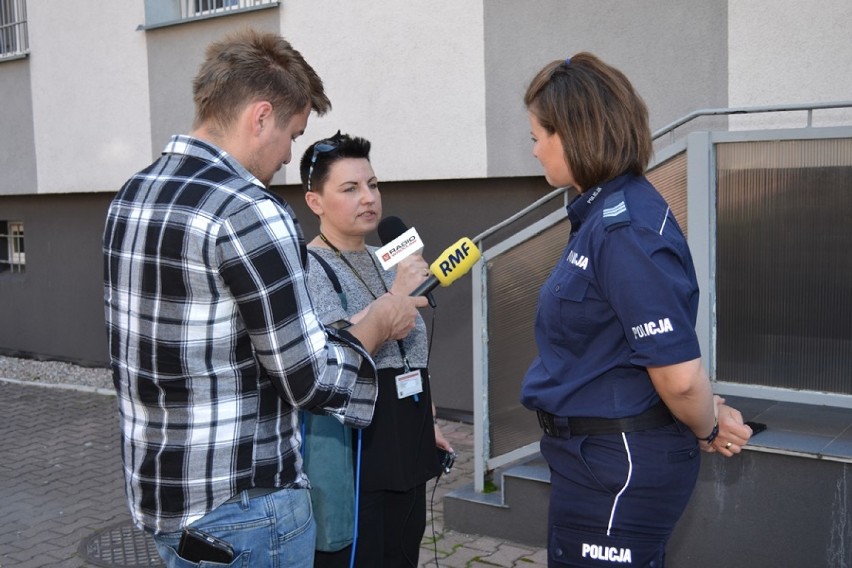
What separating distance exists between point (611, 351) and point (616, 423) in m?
0.18

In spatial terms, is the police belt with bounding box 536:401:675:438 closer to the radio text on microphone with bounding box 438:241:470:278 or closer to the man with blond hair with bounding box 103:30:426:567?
the man with blond hair with bounding box 103:30:426:567

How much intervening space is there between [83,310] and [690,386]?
366 inches

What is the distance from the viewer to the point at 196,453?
203cm

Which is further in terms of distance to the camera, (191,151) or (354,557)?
(354,557)

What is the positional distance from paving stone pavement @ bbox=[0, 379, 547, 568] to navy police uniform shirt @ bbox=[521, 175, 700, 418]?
2.08 metres

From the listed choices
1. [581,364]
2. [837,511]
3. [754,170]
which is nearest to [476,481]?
[837,511]

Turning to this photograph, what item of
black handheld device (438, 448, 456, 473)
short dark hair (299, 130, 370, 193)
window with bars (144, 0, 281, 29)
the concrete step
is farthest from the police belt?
window with bars (144, 0, 281, 29)

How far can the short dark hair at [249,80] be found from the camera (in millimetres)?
2105

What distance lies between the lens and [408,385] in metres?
3.11

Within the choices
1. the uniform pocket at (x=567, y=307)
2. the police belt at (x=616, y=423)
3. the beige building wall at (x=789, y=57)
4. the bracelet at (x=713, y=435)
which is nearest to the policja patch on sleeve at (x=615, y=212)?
the uniform pocket at (x=567, y=307)

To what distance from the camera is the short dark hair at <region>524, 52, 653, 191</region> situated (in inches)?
89.1

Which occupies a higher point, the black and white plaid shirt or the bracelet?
the black and white plaid shirt

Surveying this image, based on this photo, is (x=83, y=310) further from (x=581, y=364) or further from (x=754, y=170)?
(x=581, y=364)

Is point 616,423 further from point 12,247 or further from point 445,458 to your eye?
point 12,247
